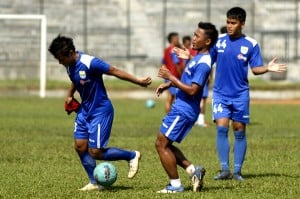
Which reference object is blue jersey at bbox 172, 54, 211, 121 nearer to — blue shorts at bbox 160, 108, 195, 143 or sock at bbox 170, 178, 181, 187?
blue shorts at bbox 160, 108, 195, 143

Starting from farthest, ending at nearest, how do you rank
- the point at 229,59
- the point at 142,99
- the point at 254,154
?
the point at 142,99 → the point at 254,154 → the point at 229,59

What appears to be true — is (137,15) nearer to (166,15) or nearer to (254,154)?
(166,15)

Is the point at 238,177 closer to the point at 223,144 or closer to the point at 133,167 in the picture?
the point at 223,144

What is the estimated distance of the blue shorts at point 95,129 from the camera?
39.9 feet

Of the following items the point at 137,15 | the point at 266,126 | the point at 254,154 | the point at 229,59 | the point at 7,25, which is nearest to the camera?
the point at 229,59

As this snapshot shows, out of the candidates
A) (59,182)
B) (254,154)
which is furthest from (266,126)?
(59,182)

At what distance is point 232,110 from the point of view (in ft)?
46.3

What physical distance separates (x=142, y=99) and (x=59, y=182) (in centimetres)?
2520

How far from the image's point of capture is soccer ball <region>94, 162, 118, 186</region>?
12.0m

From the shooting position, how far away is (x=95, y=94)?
12.2 m

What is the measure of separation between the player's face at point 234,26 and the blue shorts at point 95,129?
2.59m

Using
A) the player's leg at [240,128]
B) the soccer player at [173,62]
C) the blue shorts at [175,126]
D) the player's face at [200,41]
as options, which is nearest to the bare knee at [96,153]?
the blue shorts at [175,126]

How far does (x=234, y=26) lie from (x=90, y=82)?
2.77 m

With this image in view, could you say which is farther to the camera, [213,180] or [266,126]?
[266,126]
